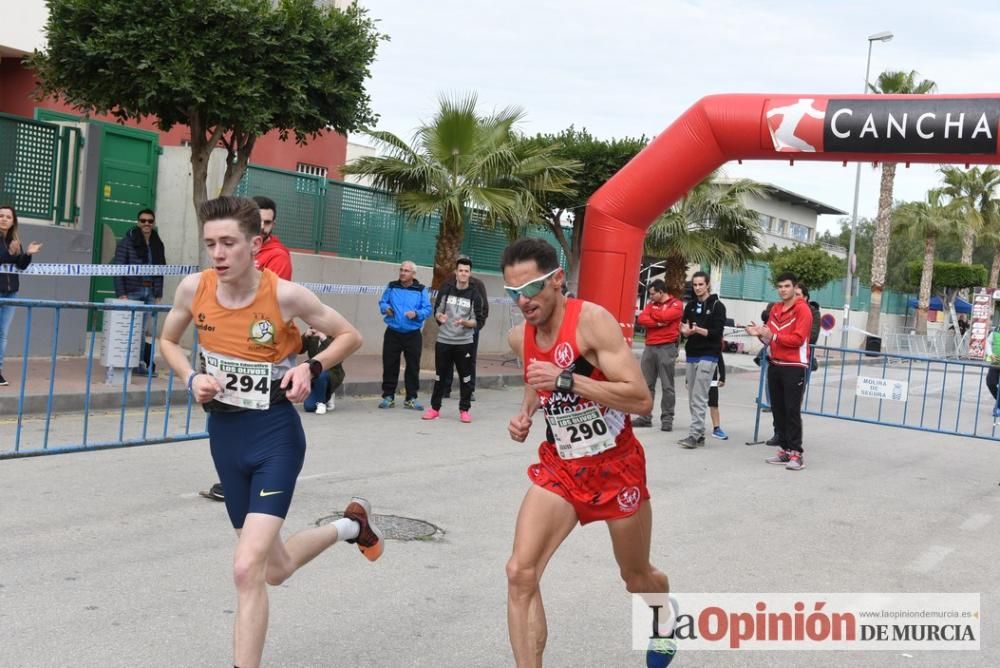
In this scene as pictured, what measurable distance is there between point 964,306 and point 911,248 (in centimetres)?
2174

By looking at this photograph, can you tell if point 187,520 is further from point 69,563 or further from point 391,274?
point 391,274

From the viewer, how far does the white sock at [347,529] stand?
472 cm

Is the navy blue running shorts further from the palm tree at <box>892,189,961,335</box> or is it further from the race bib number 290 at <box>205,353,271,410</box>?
the palm tree at <box>892,189,961,335</box>

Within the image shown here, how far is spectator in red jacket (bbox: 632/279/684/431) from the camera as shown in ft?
40.4

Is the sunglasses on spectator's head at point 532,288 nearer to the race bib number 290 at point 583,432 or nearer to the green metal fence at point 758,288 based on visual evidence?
the race bib number 290 at point 583,432

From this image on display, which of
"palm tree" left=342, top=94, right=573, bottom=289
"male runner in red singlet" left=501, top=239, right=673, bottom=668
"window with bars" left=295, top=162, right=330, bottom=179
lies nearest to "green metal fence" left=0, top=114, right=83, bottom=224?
"palm tree" left=342, top=94, right=573, bottom=289

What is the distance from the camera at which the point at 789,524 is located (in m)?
7.82

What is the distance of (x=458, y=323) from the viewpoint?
12508 mm

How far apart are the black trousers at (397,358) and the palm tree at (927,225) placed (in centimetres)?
3904

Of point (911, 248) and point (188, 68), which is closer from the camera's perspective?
point (188, 68)

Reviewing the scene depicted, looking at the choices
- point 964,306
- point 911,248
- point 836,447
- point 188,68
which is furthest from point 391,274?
point 911,248

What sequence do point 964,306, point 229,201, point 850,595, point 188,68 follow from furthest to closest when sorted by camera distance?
point 964,306
point 188,68
point 850,595
point 229,201

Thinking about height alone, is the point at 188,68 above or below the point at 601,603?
above

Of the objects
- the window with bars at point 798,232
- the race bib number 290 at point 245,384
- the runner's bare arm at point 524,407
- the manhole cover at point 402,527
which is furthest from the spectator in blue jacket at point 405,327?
the window with bars at point 798,232
